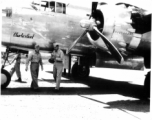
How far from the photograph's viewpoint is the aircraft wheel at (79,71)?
13.6 metres

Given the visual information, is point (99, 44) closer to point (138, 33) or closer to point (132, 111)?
point (138, 33)

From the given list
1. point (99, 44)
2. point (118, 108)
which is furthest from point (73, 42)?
point (118, 108)

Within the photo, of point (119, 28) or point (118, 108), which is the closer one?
point (118, 108)

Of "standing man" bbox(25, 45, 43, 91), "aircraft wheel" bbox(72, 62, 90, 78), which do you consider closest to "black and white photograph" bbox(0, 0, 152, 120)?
"standing man" bbox(25, 45, 43, 91)

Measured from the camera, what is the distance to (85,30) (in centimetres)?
878

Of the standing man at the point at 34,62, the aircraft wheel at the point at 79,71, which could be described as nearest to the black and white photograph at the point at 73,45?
the standing man at the point at 34,62

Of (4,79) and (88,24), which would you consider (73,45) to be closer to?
(88,24)

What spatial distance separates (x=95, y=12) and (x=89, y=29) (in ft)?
2.93

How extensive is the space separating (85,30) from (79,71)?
5247mm

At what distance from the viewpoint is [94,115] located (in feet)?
19.7

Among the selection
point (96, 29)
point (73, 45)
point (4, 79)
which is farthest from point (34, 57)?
point (96, 29)

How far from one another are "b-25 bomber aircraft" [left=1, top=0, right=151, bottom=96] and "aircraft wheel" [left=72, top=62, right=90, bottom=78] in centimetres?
289

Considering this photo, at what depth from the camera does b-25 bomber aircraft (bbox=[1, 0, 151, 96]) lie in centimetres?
826

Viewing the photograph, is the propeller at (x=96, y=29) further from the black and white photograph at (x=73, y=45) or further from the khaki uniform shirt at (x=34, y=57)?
the khaki uniform shirt at (x=34, y=57)
